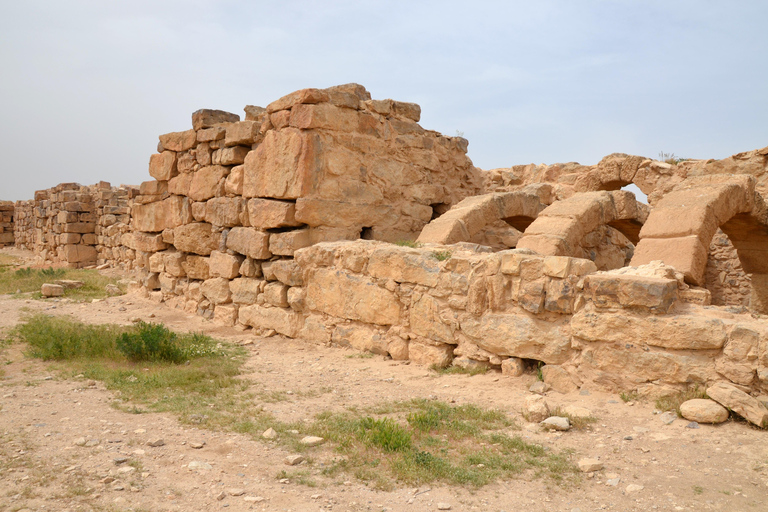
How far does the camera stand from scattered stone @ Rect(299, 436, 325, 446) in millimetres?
3164

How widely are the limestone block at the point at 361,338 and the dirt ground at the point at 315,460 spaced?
803 millimetres

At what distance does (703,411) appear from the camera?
3.21 m

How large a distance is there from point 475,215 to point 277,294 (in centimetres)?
239

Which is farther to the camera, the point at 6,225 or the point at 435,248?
the point at 6,225

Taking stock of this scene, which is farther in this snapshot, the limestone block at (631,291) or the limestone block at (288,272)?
the limestone block at (288,272)

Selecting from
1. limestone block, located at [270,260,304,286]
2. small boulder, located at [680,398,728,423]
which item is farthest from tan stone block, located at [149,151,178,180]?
small boulder, located at [680,398,728,423]

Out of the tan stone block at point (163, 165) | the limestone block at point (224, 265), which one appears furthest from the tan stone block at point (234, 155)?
the tan stone block at point (163, 165)

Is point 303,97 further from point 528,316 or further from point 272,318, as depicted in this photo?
point 528,316

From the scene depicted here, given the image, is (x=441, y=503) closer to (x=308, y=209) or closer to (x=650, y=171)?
(x=308, y=209)

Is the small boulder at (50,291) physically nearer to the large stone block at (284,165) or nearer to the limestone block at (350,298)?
the large stone block at (284,165)

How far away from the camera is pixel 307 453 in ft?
10.1

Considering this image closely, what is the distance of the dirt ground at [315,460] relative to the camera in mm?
2508

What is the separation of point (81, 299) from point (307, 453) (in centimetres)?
679

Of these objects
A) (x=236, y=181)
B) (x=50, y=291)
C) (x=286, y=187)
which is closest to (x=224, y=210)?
(x=236, y=181)
